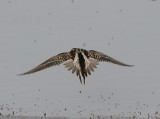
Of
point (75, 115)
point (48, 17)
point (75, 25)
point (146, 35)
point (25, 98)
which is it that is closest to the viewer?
point (75, 115)

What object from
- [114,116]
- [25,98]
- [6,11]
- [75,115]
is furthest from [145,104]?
[6,11]

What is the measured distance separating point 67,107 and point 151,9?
38.0ft

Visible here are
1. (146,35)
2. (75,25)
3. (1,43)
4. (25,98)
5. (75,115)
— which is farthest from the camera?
(75,25)

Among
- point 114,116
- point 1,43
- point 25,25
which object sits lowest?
point 114,116

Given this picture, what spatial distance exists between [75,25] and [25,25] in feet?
5.89

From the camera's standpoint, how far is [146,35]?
17.5m

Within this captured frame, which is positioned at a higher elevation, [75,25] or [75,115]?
[75,25]

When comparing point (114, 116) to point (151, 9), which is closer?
point (114, 116)

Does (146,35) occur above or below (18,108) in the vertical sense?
above

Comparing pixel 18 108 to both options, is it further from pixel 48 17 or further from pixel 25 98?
pixel 48 17

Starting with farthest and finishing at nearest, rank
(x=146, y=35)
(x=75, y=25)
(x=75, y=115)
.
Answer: (x=75, y=25), (x=146, y=35), (x=75, y=115)

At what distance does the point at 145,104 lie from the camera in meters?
10.9

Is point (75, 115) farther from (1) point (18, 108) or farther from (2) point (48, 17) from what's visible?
(2) point (48, 17)

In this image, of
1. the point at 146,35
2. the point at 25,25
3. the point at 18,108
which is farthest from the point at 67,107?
the point at 25,25
